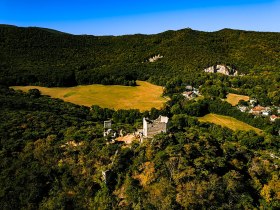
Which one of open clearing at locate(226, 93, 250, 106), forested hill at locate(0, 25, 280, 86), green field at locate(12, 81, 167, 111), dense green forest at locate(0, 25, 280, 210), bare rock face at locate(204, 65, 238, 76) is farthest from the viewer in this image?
bare rock face at locate(204, 65, 238, 76)

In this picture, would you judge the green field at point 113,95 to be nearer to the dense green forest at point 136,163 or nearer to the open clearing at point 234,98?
the dense green forest at point 136,163

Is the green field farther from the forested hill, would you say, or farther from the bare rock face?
the bare rock face

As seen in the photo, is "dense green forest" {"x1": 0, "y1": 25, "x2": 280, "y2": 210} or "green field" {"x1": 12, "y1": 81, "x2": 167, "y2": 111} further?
"green field" {"x1": 12, "y1": 81, "x2": 167, "y2": 111}

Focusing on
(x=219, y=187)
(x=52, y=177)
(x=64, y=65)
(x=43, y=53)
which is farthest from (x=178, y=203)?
(x=43, y=53)

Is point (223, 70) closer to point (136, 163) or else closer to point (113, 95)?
point (113, 95)

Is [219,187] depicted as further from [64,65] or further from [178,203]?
[64,65]

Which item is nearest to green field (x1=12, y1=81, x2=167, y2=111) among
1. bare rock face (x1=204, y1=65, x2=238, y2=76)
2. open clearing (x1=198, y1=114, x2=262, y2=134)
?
open clearing (x1=198, y1=114, x2=262, y2=134)
